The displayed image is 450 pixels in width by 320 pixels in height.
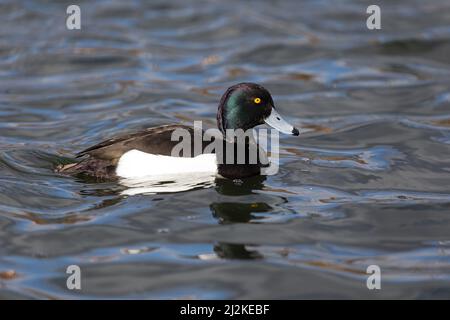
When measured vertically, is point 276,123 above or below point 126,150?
above

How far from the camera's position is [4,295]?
6.54 metres

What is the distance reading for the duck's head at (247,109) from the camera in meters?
8.89

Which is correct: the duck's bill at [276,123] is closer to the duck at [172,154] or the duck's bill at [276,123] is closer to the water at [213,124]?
the duck at [172,154]

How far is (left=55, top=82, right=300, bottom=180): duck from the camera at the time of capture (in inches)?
332

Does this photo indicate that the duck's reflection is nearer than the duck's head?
Yes

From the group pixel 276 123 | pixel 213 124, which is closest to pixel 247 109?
pixel 276 123

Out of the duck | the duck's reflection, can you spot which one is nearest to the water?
the duck's reflection

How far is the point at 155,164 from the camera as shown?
27.7 feet

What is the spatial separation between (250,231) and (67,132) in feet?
14.1

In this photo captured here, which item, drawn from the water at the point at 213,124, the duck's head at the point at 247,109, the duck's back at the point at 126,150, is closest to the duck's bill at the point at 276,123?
the duck's head at the point at 247,109

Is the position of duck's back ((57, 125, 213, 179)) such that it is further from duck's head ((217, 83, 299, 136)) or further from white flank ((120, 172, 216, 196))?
duck's head ((217, 83, 299, 136))

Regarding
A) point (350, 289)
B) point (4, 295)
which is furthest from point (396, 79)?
point (4, 295)

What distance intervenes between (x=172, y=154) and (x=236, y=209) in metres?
0.84

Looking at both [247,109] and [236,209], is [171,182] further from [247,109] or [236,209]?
[247,109]
